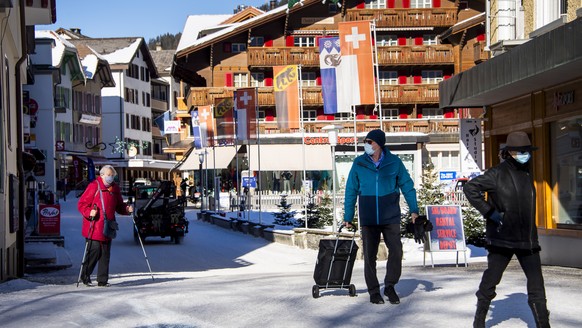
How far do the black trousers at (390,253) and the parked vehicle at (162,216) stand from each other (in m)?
20.1

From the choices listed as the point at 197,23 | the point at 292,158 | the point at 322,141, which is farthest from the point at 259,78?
the point at 197,23

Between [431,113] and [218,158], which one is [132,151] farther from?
[218,158]

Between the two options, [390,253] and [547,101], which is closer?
[390,253]

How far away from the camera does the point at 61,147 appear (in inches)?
2933

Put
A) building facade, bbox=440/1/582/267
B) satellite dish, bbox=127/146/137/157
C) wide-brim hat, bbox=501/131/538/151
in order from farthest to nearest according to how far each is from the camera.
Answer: satellite dish, bbox=127/146/137/157
building facade, bbox=440/1/582/267
wide-brim hat, bbox=501/131/538/151

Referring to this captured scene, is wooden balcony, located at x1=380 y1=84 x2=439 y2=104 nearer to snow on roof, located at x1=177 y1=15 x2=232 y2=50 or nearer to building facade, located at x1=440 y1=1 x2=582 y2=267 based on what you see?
snow on roof, located at x1=177 y1=15 x2=232 y2=50

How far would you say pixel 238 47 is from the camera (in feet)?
211

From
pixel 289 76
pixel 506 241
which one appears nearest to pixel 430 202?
pixel 289 76

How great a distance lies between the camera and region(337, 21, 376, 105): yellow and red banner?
27.1 metres

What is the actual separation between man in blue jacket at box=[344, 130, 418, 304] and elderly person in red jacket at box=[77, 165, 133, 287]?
518 centimetres

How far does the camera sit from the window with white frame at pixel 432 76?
2522 inches

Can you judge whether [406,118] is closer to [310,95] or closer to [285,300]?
[310,95]

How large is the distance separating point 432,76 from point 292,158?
41.4ft

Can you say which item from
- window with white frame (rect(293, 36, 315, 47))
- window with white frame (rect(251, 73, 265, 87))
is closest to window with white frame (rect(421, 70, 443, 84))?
window with white frame (rect(293, 36, 315, 47))
